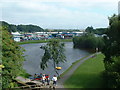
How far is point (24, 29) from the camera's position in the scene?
193750 mm

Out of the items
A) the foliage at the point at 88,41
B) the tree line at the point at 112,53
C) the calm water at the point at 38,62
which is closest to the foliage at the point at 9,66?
the calm water at the point at 38,62

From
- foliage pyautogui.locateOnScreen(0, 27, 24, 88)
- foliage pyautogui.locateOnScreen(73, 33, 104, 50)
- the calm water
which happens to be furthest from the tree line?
foliage pyautogui.locateOnScreen(73, 33, 104, 50)

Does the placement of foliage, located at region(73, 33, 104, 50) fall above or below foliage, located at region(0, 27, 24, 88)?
below

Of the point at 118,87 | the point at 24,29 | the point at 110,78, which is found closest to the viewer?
the point at 118,87

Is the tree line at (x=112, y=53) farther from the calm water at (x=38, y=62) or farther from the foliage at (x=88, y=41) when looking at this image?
the foliage at (x=88, y=41)

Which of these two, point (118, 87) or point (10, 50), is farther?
point (10, 50)

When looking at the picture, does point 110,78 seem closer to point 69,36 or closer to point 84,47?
point 84,47

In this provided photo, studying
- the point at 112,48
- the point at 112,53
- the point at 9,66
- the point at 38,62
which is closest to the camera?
the point at 9,66

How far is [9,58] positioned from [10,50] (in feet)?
5.66

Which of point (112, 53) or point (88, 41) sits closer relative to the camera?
point (112, 53)

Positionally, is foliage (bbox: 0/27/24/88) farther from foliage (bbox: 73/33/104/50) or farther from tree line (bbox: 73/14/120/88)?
foliage (bbox: 73/33/104/50)

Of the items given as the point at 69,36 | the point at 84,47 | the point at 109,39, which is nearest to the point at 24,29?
the point at 69,36

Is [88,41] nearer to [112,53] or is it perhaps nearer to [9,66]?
[112,53]

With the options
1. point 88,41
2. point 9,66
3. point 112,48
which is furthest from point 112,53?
point 88,41
